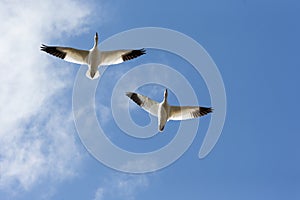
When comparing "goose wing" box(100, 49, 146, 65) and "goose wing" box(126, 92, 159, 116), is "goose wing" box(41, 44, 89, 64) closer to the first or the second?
"goose wing" box(100, 49, 146, 65)

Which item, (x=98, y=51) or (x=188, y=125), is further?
(x=188, y=125)

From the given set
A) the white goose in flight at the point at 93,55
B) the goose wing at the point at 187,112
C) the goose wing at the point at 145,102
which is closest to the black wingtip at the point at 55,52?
the white goose in flight at the point at 93,55

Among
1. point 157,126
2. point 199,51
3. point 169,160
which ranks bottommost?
point 169,160

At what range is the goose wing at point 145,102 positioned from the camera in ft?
74.9

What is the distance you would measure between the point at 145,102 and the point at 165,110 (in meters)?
1.48

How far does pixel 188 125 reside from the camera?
23.1 meters

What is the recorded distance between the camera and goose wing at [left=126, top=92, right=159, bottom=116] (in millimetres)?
22828

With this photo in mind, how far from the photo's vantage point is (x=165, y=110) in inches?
871

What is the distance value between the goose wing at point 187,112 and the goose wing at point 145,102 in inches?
35.2

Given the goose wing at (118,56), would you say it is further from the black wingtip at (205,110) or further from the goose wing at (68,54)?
the black wingtip at (205,110)

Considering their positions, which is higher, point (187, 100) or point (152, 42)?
point (152, 42)

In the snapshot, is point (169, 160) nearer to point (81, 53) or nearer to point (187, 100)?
point (187, 100)

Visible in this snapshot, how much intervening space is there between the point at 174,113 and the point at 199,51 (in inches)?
124

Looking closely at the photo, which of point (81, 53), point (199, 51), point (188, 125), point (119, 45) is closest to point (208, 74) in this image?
point (199, 51)
